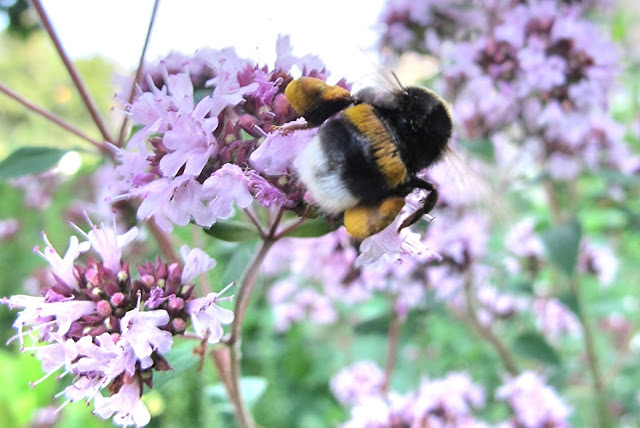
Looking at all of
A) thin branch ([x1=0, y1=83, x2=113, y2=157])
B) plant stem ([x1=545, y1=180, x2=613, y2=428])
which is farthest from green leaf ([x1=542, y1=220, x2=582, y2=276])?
thin branch ([x1=0, y1=83, x2=113, y2=157])

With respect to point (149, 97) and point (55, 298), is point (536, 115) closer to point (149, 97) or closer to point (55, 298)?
point (149, 97)

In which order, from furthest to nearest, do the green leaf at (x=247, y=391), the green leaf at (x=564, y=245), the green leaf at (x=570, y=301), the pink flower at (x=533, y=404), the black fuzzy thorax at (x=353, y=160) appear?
the green leaf at (x=570, y=301), the green leaf at (x=564, y=245), the pink flower at (x=533, y=404), the green leaf at (x=247, y=391), the black fuzzy thorax at (x=353, y=160)

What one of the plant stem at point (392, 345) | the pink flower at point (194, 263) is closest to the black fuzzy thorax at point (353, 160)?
the pink flower at point (194, 263)

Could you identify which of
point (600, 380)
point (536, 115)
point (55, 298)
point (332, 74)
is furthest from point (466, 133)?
point (55, 298)

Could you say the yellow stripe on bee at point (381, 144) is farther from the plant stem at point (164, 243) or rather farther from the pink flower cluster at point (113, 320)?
the plant stem at point (164, 243)

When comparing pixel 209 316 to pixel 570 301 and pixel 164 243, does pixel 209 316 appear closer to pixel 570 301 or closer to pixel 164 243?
pixel 164 243

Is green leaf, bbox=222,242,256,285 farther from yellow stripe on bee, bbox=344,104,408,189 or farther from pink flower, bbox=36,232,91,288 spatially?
yellow stripe on bee, bbox=344,104,408,189

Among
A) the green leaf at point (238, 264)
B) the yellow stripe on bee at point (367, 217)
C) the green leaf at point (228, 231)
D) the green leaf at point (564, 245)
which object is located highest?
the yellow stripe on bee at point (367, 217)
